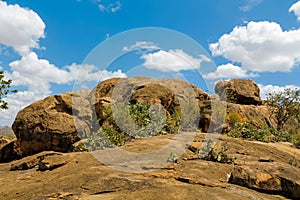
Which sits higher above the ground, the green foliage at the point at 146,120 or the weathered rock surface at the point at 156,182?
the green foliage at the point at 146,120

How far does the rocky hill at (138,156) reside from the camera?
18.1 ft

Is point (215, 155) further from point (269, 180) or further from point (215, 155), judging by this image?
point (269, 180)

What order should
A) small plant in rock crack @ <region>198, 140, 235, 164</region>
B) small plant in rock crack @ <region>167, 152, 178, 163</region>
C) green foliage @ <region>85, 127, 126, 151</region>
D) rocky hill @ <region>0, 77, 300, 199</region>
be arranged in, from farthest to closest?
green foliage @ <region>85, 127, 126, 151</region> < small plant in rock crack @ <region>198, 140, 235, 164</region> < small plant in rock crack @ <region>167, 152, 178, 163</region> < rocky hill @ <region>0, 77, 300, 199</region>

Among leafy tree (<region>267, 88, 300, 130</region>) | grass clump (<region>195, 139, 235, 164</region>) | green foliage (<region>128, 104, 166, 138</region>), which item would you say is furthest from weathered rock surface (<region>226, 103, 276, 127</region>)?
grass clump (<region>195, 139, 235, 164</region>)

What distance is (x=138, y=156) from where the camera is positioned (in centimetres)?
798

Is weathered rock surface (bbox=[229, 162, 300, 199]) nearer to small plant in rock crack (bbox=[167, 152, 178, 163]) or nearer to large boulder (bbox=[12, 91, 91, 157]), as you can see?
small plant in rock crack (bbox=[167, 152, 178, 163])

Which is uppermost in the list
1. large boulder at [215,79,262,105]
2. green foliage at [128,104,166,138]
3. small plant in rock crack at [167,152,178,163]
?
large boulder at [215,79,262,105]

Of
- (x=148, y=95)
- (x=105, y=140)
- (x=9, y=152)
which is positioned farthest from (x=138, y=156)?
(x=9, y=152)

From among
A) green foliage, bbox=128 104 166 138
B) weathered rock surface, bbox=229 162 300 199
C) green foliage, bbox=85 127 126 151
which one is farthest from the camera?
green foliage, bbox=128 104 166 138

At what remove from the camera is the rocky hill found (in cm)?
553

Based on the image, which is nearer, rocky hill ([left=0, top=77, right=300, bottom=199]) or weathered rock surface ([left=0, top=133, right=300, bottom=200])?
weathered rock surface ([left=0, top=133, right=300, bottom=200])

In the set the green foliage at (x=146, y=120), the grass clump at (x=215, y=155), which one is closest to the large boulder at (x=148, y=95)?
the green foliage at (x=146, y=120)

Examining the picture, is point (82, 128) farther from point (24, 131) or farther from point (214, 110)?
point (214, 110)

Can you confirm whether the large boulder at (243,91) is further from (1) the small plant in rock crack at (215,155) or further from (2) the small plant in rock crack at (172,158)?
(2) the small plant in rock crack at (172,158)
